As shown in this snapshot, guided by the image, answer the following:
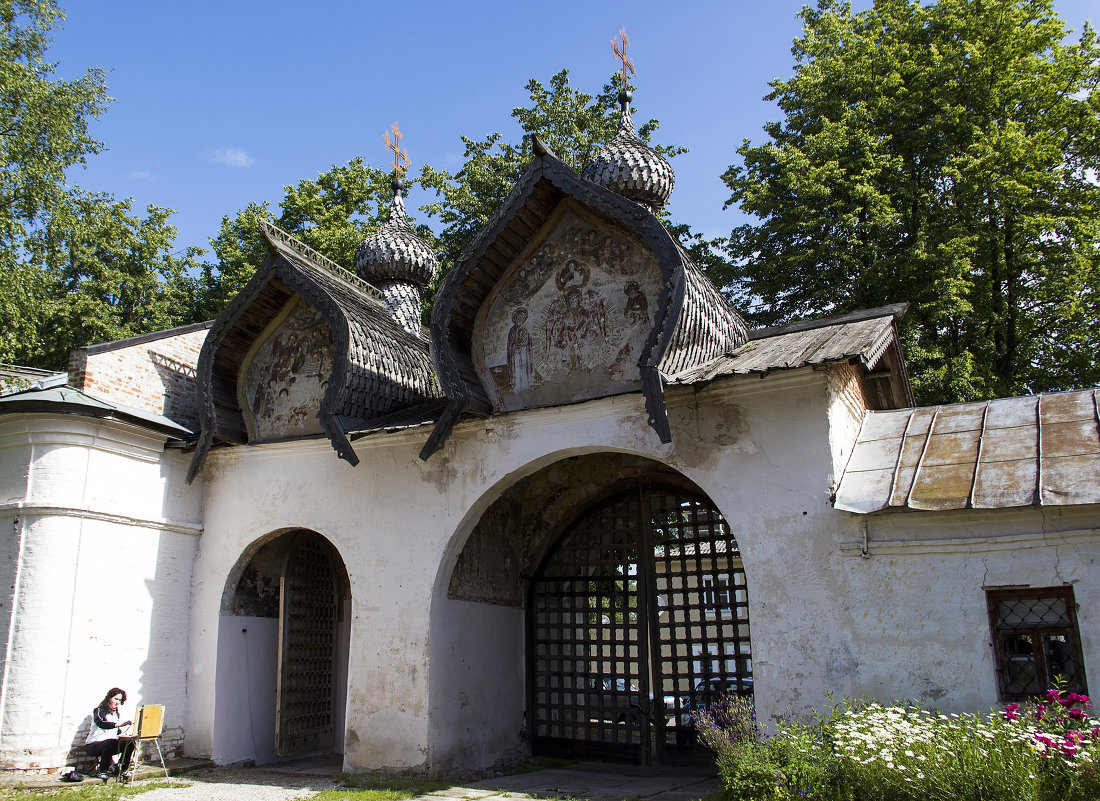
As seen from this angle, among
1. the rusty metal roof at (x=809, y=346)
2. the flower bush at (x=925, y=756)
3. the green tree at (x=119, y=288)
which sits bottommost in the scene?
the flower bush at (x=925, y=756)

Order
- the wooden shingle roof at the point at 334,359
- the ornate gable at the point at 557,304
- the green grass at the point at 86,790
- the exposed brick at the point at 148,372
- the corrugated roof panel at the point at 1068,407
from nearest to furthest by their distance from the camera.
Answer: the corrugated roof panel at the point at 1068,407, the green grass at the point at 86,790, the ornate gable at the point at 557,304, the wooden shingle roof at the point at 334,359, the exposed brick at the point at 148,372

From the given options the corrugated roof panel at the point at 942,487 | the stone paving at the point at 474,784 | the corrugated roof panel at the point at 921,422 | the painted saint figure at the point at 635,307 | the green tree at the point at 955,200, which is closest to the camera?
the corrugated roof panel at the point at 942,487

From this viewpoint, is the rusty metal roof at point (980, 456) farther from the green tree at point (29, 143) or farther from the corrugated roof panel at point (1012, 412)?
the green tree at point (29, 143)

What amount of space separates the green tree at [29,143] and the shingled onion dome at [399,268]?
3.85 meters

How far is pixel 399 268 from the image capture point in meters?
12.7

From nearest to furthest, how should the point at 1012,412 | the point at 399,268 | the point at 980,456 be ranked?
the point at 980,456, the point at 1012,412, the point at 399,268

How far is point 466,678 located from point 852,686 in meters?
4.02

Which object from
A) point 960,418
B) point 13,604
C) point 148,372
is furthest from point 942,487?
point 148,372

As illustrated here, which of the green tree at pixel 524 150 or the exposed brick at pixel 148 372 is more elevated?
the green tree at pixel 524 150

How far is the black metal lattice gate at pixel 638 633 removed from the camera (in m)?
9.41

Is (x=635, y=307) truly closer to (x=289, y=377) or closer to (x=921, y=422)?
(x=921, y=422)

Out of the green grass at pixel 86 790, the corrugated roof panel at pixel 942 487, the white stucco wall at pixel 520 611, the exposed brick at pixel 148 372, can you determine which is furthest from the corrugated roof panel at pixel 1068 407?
the exposed brick at pixel 148 372

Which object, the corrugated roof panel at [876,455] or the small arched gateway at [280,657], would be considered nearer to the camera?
the corrugated roof panel at [876,455]

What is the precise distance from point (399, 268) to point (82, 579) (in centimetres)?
605
